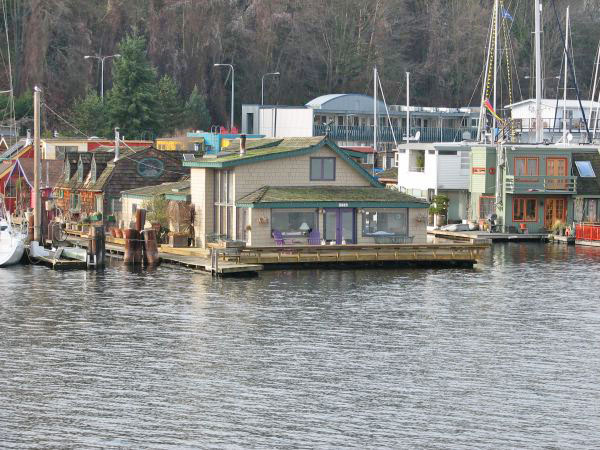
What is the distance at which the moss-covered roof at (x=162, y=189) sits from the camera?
237 ft

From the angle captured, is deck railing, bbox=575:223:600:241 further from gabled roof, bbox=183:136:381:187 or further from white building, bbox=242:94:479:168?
white building, bbox=242:94:479:168

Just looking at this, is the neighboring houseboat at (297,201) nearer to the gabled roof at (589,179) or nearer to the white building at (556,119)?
the gabled roof at (589,179)

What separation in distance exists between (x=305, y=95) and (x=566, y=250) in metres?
74.9

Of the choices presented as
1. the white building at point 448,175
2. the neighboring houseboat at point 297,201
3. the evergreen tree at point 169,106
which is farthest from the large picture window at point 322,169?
the evergreen tree at point 169,106

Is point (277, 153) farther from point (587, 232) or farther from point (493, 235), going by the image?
point (587, 232)

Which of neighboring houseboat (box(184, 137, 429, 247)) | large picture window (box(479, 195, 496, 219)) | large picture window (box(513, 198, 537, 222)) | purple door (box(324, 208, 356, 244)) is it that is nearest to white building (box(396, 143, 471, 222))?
large picture window (box(479, 195, 496, 219))

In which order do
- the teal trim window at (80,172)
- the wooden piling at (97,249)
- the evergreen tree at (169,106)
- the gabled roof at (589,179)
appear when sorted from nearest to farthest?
the wooden piling at (97,249), the teal trim window at (80,172), the gabled roof at (589,179), the evergreen tree at (169,106)

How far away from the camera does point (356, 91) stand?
5965 inches

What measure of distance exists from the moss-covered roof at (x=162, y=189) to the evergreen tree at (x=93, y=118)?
46.1m

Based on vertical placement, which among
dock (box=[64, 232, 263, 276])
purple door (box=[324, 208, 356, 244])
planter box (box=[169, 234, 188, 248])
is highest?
purple door (box=[324, 208, 356, 244])

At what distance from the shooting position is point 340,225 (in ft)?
218

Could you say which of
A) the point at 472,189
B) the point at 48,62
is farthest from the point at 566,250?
the point at 48,62

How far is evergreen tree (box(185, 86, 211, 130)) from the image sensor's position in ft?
437

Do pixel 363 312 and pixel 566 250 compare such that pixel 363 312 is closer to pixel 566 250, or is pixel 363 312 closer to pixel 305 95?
pixel 566 250
